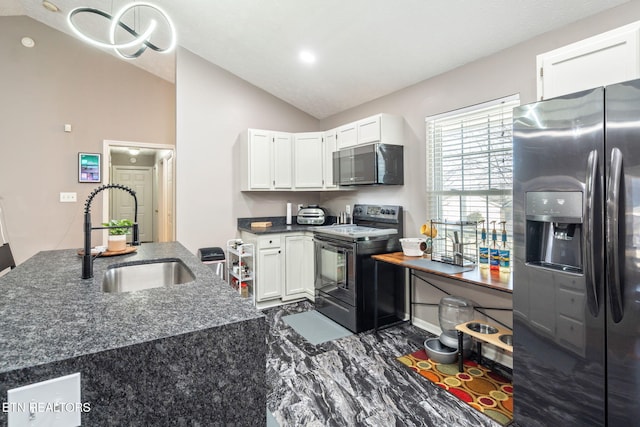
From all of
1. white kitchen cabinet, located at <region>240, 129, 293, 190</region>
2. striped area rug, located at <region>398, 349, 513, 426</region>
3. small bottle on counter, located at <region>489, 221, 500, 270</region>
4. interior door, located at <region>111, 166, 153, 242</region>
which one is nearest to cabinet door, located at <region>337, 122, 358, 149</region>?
white kitchen cabinet, located at <region>240, 129, 293, 190</region>

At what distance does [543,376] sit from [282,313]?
2575 mm

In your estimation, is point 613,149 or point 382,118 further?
point 382,118

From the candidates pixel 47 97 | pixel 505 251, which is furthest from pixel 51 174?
pixel 505 251

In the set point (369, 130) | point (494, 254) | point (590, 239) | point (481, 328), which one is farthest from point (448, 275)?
point (369, 130)

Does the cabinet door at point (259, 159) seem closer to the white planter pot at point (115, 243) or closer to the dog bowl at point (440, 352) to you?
the white planter pot at point (115, 243)

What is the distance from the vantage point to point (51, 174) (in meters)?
4.08

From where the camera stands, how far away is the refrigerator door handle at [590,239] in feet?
4.90

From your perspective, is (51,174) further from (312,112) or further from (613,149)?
(613,149)

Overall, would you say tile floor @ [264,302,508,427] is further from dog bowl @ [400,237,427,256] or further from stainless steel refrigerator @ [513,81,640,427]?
dog bowl @ [400,237,427,256]

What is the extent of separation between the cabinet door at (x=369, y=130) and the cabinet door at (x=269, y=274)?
167 cm

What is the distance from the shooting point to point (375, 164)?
131 inches

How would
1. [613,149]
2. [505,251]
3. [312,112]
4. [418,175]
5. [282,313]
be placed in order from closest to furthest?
[613,149]
[505,251]
[418,175]
[282,313]
[312,112]

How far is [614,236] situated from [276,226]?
359cm

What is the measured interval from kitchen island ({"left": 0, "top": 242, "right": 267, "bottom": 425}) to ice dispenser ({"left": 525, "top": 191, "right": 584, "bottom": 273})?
5.20 ft
